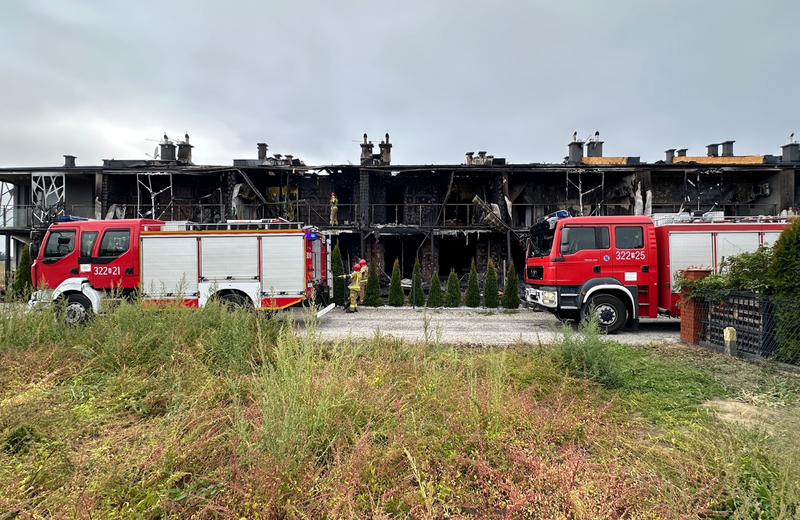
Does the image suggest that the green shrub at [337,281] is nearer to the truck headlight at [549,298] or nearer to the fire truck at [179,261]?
the fire truck at [179,261]

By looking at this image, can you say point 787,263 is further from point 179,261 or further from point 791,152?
point 791,152

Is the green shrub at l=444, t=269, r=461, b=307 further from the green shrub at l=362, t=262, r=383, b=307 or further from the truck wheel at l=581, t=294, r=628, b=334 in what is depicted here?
the truck wheel at l=581, t=294, r=628, b=334


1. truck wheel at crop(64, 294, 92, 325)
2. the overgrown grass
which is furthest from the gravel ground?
truck wheel at crop(64, 294, 92, 325)

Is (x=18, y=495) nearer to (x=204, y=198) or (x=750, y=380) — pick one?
(x=750, y=380)

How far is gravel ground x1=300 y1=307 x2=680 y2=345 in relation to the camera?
840cm

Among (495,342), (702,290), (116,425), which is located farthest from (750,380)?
(116,425)

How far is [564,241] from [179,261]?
31.5ft

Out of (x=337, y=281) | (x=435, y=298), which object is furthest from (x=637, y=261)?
(x=337, y=281)

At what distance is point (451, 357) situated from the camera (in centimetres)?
540

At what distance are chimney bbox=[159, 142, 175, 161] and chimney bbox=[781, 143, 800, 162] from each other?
3283 cm

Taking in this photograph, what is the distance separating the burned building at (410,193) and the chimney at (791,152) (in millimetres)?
52

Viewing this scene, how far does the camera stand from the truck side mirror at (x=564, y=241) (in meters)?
9.26

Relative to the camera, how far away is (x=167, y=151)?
832 inches

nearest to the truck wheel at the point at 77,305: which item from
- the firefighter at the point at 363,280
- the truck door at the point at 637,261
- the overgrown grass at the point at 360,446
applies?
the overgrown grass at the point at 360,446
